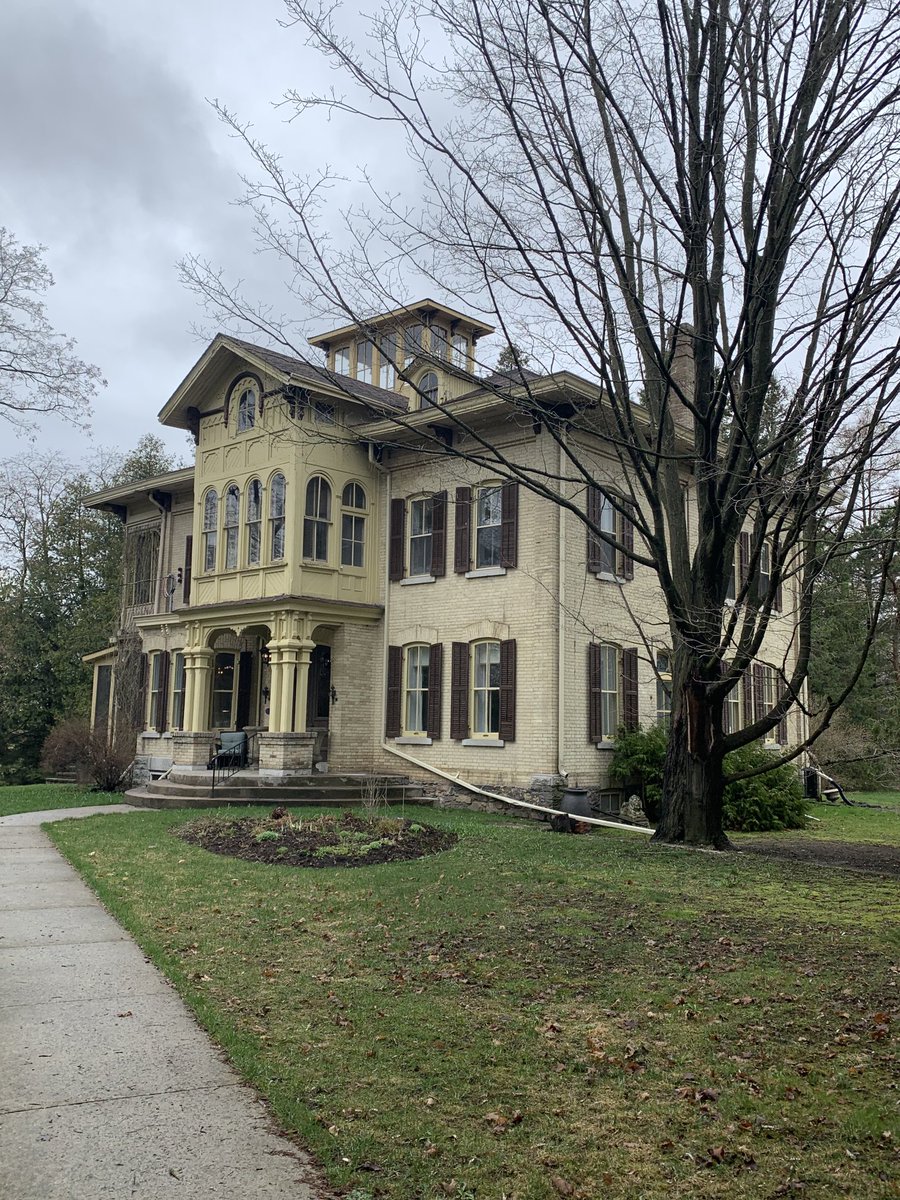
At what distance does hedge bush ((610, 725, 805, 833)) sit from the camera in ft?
56.3

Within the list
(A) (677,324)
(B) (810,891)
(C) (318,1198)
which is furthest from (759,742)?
(C) (318,1198)

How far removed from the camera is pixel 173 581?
83.1 ft

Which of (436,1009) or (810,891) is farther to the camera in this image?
(810,891)

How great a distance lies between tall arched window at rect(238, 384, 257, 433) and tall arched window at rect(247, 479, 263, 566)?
1.31 m

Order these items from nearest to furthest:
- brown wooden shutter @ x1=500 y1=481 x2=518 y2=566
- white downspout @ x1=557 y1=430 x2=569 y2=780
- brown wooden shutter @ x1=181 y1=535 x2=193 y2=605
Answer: white downspout @ x1=557 y1=430 x2=569 y2=780 → brown wooden shutter @ x1=500 y1=481 x2=518 y2=566 → brown wooden shutter @ x1=181 y1=535 x2=193 y2=605

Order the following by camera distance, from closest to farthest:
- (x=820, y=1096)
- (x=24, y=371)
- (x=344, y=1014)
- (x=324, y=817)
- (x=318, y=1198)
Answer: (x=318, y=1198) < (x=820, y=1096) < (x=344, y=1014) < (x=324, y=817) < (x=24, y=371)

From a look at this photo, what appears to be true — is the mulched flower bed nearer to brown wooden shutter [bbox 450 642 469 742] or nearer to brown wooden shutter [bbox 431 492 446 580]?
brown wooden shutter [bbox 450 642 469 742]

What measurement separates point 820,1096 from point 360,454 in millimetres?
17525

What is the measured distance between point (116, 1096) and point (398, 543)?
53.3 ft

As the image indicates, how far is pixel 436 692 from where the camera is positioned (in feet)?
63.4

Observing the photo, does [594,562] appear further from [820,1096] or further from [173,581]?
[820,1096]

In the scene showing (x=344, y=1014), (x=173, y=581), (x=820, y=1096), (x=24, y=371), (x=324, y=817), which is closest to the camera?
(x=820, y=1096)

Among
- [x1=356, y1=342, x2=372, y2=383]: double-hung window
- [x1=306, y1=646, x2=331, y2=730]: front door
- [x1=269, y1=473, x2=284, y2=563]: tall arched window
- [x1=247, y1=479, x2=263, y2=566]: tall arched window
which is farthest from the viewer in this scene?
[x1=356, y1=342, x2=372, y2=383]: double-hung window

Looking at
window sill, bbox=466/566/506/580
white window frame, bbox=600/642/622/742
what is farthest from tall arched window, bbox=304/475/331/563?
white window frame, bbox=600/642/622/742
